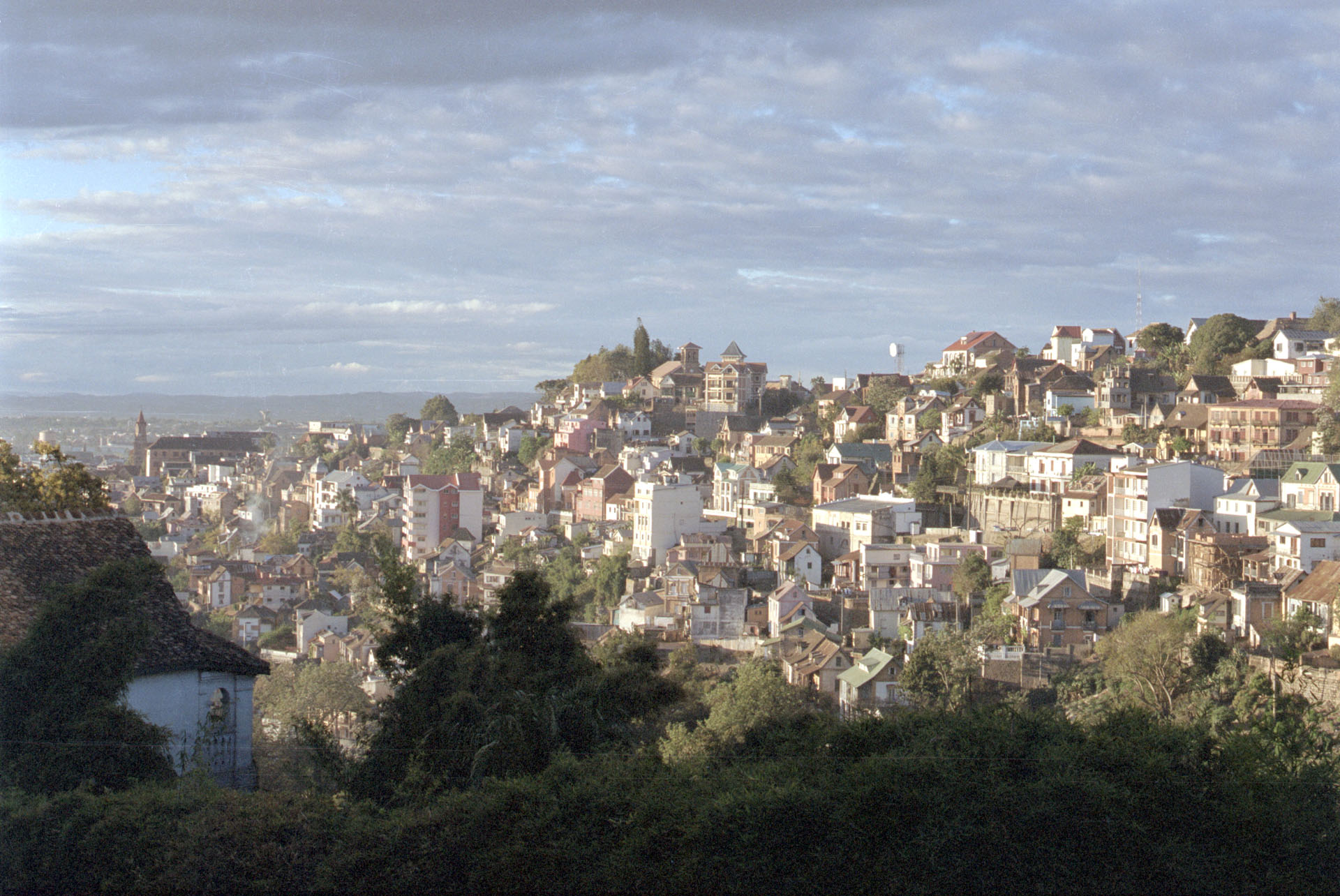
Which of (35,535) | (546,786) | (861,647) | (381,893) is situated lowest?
(861,647)

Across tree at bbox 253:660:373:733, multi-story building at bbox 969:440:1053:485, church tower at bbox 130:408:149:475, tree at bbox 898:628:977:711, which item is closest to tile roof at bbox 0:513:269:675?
tree at bbox 253:660:373:733

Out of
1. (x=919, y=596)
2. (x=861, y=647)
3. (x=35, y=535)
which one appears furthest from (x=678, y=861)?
(x=919, y=596)

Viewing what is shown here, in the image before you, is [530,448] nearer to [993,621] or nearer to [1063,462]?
[1063,462]

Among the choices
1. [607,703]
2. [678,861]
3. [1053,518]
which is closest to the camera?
[678,861]

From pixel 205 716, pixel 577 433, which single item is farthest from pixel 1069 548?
pixel 577 433

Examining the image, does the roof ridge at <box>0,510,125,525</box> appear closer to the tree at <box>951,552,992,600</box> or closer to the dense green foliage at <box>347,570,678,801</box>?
the dense green foliage at <box>347,570,678,801</box>

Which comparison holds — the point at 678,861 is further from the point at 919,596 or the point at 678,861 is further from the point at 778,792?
the point at 919,596

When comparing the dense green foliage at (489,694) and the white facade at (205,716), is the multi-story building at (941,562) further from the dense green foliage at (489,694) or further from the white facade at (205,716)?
the white facade at (205,716)
